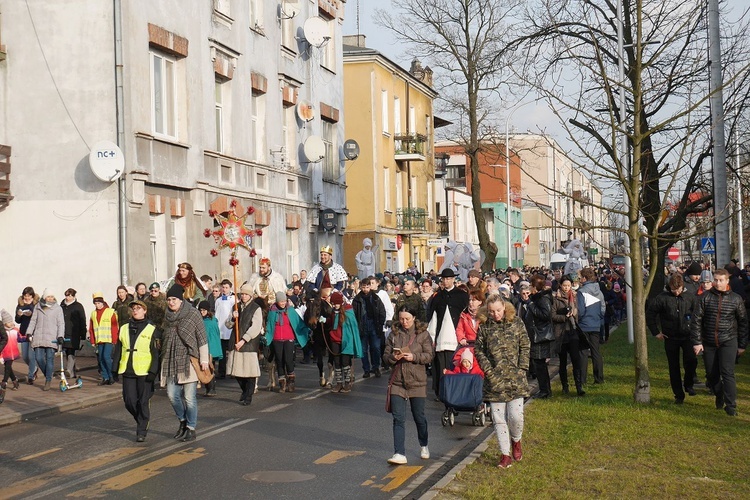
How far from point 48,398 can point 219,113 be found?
1291 centimetres

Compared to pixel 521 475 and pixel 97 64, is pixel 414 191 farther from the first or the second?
pixel 521 475

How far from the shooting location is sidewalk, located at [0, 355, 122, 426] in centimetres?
1517

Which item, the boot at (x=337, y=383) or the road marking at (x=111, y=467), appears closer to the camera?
the road marking at (x=111, y=467)

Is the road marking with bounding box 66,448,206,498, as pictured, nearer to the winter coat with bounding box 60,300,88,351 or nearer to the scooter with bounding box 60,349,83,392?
the scooter with bounding box 60,349,83,392

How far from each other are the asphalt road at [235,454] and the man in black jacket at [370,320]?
4091 mm

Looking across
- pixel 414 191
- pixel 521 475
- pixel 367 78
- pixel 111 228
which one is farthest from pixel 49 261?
pixel 414 191

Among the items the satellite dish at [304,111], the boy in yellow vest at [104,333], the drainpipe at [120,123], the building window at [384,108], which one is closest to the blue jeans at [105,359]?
the boy in yellow vest at [104,333]

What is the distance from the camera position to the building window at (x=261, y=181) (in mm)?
30138

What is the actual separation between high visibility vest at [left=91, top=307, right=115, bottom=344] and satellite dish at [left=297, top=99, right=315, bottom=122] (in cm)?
1593

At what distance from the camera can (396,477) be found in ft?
32.2

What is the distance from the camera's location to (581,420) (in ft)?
42.3

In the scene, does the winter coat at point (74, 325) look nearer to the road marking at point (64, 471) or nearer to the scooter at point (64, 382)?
the scooter at point (64, 382)

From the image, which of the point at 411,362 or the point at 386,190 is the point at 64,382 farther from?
the point at 386,190

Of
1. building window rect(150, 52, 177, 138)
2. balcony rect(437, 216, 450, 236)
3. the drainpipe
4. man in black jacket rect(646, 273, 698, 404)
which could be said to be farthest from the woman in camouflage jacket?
balcony rect(437, 216, 450, 236)
